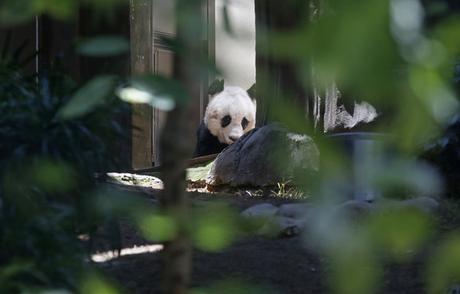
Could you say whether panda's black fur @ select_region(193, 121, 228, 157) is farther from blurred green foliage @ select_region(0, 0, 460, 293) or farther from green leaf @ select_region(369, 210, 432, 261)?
green leaf @ select_region(369, 210, 432, 261)

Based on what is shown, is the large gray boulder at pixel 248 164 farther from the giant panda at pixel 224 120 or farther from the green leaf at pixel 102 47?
Answer: the green leaf at pixel 102 47

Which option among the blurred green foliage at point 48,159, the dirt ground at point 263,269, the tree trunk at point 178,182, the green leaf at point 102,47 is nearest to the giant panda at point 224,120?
the dirt ground at point 263,269

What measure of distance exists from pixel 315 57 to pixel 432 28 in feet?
0.37

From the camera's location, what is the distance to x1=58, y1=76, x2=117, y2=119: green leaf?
73 centimetres

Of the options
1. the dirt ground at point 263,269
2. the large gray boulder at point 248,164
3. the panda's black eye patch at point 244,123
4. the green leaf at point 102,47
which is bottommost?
the dirt ground at point 263,269

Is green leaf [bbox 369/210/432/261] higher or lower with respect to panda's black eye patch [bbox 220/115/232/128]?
lower

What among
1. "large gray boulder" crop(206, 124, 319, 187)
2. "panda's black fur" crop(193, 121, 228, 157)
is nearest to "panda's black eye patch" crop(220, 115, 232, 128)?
"panda's black fur" crop(193, 121, 228, 157)

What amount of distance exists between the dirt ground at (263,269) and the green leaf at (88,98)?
3.46m

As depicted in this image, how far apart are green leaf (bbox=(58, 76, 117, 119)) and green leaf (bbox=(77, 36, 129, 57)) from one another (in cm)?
3

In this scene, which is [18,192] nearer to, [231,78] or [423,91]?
[231,78]

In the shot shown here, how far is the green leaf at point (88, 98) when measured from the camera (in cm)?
73

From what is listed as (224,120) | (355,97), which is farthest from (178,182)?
(224,120)

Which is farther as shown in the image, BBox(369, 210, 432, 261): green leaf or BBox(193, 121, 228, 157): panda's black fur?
BBox(193, 121, 228, 157): panda's black fur

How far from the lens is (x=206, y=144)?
451 inches
